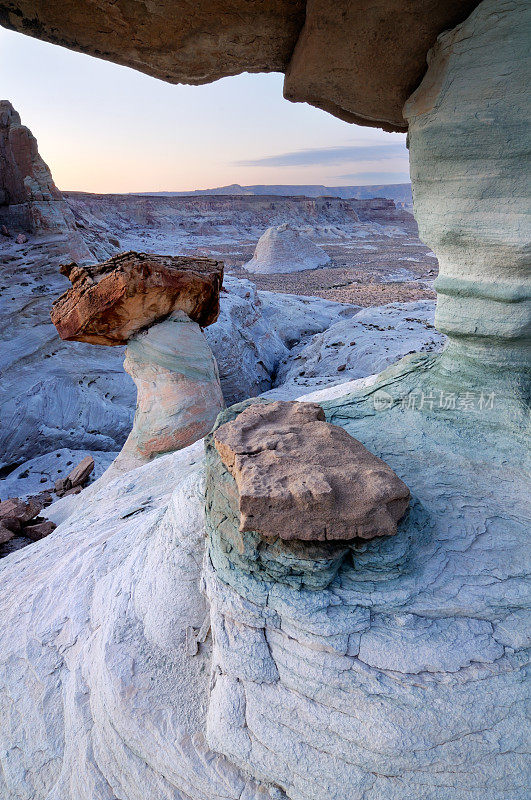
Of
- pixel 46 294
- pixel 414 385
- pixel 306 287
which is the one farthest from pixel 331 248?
pixel 414 385

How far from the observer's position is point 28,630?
2.21 m

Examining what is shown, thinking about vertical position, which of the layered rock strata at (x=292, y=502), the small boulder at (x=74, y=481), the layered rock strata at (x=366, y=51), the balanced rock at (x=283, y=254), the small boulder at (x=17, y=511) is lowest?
the small boulder at (x=74, y=481)

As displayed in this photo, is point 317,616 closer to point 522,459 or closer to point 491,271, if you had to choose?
point 522,459

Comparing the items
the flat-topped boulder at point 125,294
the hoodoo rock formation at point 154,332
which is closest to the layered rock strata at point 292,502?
the hoodoo rock formation at point 154,332

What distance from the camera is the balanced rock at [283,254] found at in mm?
21406

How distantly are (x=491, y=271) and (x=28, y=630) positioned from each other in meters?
2.49

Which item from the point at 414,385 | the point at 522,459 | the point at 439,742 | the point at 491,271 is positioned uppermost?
→ the point at 491,271

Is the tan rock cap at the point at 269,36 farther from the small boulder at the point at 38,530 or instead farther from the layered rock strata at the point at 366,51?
the small boulder at the point at 38,530

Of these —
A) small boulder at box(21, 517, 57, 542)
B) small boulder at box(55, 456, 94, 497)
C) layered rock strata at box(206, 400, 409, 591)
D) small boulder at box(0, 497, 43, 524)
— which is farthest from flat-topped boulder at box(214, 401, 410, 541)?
small boulder at box(55, 456, 94, 497)

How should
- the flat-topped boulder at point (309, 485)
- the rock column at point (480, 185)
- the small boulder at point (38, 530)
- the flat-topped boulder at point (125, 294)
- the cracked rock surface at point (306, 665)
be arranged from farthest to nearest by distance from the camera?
the flat-topped boulder at point (125, 294)
the small boulder at point (38, 530)
the rock column at point (480, 185)
the flat-topped boulder at point (309, 485)
the cracked rock surface at point (306, 665)

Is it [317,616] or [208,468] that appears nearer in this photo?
[317,616]

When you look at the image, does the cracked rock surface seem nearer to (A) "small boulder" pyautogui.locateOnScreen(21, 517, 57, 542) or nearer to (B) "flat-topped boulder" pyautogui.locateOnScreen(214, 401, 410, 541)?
(B) "flat-topped boulder" pyautogui.locateOnScreen(214, 401, 410, 541)

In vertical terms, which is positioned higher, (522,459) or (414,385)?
(414,385)

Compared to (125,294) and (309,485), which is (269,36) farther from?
(125,294)
